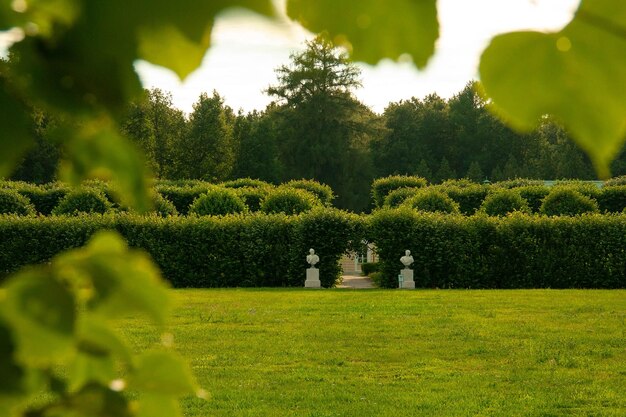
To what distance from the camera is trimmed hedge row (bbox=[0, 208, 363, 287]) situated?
43.8 ft

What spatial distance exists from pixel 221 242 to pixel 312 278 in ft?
5.75

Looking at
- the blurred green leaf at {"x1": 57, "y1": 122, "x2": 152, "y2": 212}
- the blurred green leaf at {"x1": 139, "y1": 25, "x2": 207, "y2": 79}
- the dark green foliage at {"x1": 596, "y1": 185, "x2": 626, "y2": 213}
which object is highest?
the dark green foliage at {"x1": 596, "y1": 185, "x2": 626, "y2": 213}

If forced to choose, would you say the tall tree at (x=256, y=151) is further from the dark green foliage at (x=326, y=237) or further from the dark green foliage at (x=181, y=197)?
the dark green foliage at (x=326, y=237)

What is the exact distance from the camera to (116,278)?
0.42 metres

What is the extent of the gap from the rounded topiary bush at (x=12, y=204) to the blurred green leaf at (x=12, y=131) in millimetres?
16972

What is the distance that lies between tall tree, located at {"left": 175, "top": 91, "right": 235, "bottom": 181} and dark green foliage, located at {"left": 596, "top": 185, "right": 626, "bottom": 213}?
751 inches

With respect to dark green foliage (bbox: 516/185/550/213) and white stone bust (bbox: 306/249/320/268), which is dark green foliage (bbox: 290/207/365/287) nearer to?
white stone bust (bbox: 306/249/320/268)

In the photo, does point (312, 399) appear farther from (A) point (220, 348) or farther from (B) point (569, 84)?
(B) point (569, 84)

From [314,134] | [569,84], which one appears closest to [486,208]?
[569,84]

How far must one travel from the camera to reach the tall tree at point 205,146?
112 ft

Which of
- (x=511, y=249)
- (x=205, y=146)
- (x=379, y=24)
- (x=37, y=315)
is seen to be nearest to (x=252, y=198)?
(x=511, y=249)

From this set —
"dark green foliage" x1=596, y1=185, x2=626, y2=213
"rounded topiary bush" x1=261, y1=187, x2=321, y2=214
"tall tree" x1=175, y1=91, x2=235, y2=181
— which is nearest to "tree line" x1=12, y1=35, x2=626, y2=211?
"tall tree" x1=175, y1=91, x2=235, y2=181

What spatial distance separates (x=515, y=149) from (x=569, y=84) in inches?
1402

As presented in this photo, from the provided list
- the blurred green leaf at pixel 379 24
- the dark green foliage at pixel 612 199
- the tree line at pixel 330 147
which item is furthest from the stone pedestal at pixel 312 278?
the tree line at pixel 330 147
